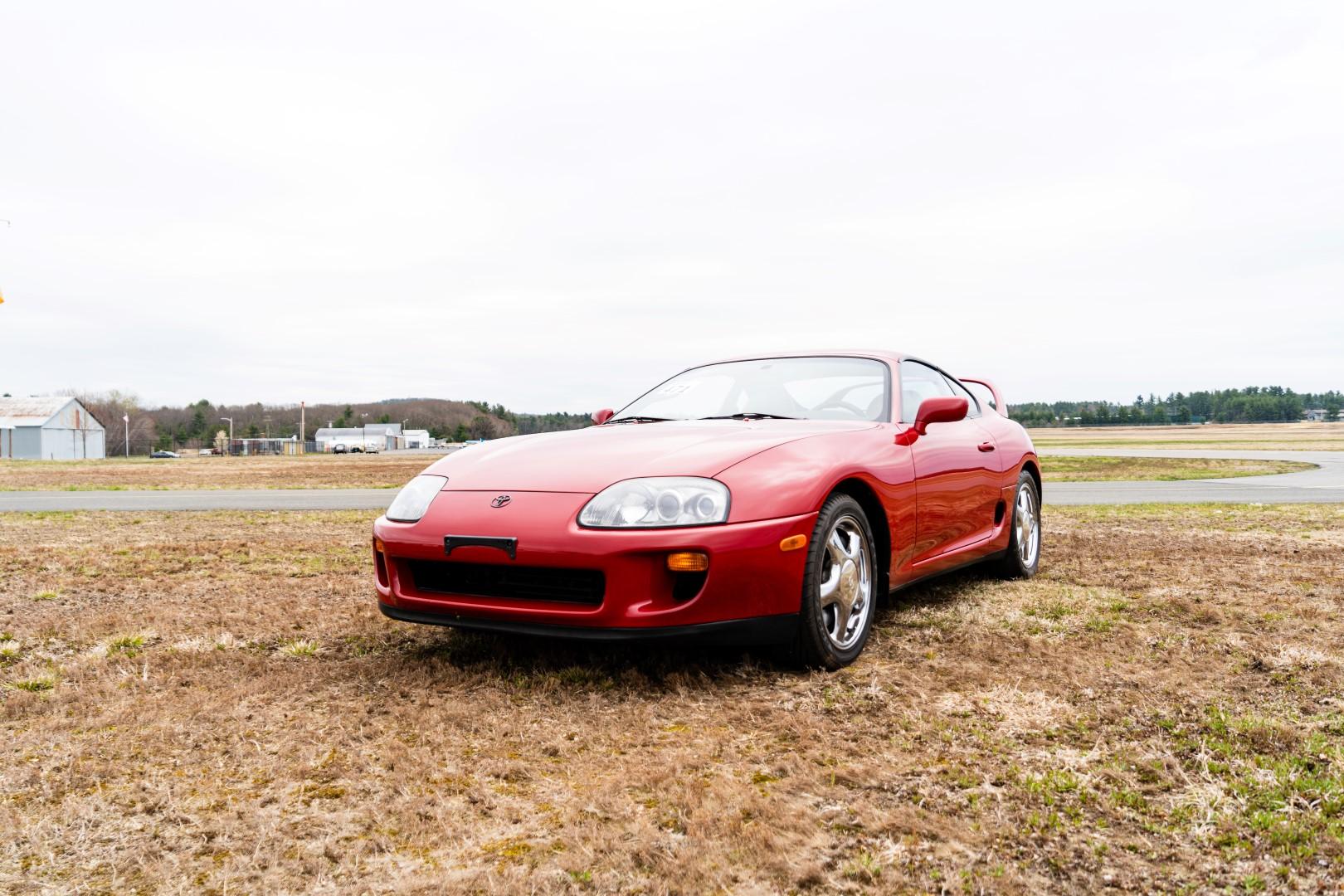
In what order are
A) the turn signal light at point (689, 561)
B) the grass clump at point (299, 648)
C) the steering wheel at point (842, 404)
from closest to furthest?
1. the turn signal light at point (689, 561)
2. the grass clump at point (299, 648)
3. the steering wheel at point (842, 404)

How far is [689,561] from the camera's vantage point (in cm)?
299

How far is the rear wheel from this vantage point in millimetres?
3262

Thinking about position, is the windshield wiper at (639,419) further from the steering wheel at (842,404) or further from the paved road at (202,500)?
the paved road at (202,500)

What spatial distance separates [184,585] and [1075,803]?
16.9 ft

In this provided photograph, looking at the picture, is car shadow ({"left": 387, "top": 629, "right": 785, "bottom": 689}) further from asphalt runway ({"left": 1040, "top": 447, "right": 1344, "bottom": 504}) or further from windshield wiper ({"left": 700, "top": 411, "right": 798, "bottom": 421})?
asphalt runway ({"left": 1040, "top": 447, "right": 1344, "bottom": 504})

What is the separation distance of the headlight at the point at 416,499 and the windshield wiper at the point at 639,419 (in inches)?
43.0

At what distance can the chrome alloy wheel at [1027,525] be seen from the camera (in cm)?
555

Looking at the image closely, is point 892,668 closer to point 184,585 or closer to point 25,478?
point 184,585

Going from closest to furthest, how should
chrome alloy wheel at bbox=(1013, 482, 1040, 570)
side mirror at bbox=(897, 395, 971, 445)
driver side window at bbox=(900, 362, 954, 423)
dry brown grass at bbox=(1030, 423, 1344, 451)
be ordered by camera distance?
side mirror at bbox=(897, 395, 971, 445), driver side window at bbox=(900, 362, 954, 423), chrome alloy wheel at bbox=(1013, 482, 1040, 570), dry brown grass at bbox=(1030, 423, 1344, 451)

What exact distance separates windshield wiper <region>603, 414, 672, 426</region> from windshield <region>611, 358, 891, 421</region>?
12 millimetres

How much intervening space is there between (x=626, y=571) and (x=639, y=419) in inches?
60.7

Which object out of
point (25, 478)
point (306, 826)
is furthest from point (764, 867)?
point (25, 478)

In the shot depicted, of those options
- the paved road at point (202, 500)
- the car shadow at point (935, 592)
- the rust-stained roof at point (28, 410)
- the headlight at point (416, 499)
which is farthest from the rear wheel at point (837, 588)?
the rust-stained roof at point (28, 410)

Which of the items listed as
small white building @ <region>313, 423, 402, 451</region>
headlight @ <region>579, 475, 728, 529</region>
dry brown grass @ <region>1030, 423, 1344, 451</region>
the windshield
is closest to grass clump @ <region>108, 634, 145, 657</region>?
headlight @ <region>579, 475, 728, 529</region>
